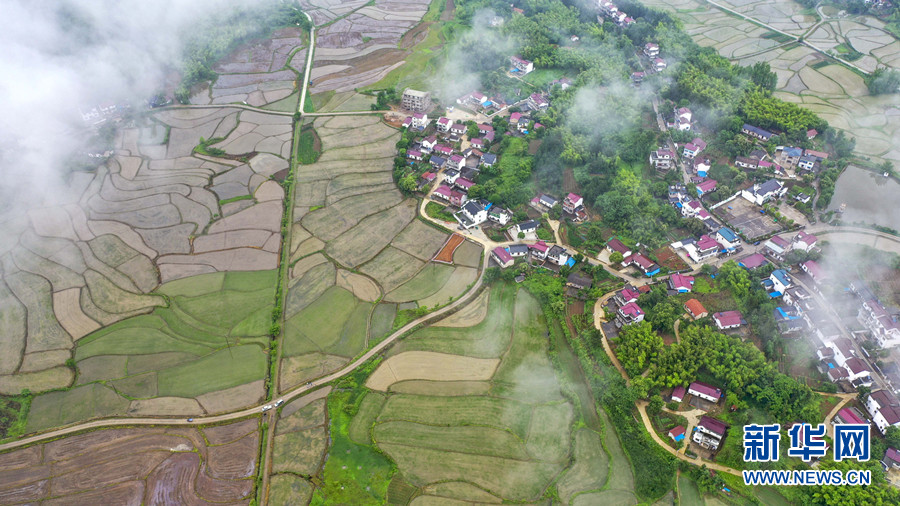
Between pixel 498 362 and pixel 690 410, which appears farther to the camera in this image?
pixel 498 362

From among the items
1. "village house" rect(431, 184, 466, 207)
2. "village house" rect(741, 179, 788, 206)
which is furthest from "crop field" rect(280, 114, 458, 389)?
"village house" rect(741, 179, 788, 206)

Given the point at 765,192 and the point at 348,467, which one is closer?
the point at 348,467

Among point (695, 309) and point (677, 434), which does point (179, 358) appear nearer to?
point (677, 434)

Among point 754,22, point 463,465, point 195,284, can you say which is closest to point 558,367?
point 463,465

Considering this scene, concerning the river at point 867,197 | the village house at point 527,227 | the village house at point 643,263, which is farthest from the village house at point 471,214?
the river at point 867,197

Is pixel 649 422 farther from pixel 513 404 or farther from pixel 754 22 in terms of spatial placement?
pixel 754 22

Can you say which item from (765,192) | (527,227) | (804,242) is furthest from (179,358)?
(765,192)
